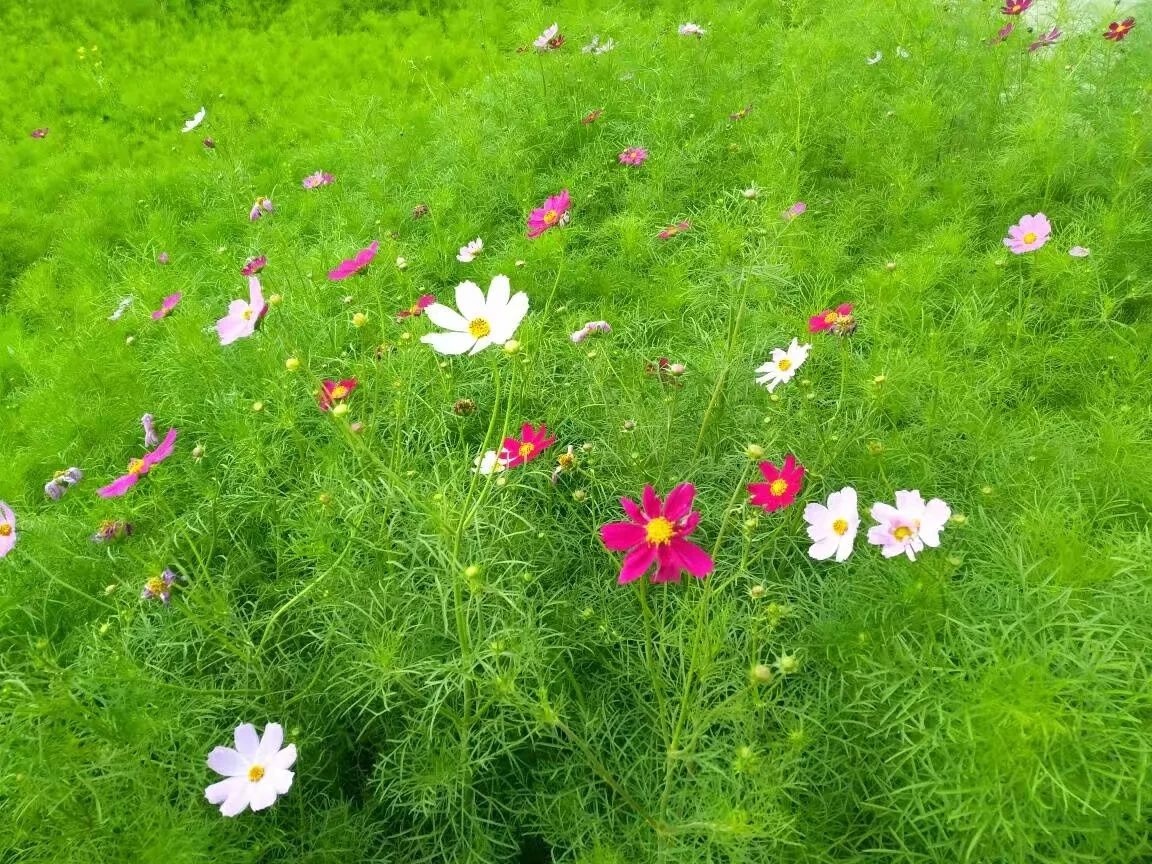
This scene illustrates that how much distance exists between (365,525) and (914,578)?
36.1 inches

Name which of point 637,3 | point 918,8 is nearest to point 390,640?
point 918,8

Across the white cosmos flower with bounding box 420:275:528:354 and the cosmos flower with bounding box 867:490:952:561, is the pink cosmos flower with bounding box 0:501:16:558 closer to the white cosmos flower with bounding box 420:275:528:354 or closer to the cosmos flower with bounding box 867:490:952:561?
the white cosmos flower with bounding box 420:275:528:354

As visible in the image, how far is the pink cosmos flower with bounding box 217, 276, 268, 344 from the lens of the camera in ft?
3.88

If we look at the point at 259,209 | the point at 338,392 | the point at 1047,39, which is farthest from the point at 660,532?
the point at 1047,39

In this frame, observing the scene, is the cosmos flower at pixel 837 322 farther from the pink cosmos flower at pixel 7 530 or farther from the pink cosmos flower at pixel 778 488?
the pink cosmos flower at pixel 7 530

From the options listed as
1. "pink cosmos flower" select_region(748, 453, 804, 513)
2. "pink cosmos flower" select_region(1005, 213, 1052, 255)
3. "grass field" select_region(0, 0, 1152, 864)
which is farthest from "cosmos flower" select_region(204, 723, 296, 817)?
"pink cosmos flower" select_region(1005, 213, 1052, 255)

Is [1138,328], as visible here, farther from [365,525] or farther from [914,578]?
[365,525]

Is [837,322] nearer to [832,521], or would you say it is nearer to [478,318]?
[832,521]

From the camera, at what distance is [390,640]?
1.20 metres

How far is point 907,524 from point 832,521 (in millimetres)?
119

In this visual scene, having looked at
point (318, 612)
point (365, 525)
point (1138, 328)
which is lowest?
point (1138, 328)

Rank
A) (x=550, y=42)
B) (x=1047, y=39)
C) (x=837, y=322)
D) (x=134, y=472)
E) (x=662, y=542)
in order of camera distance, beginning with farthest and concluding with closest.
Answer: (x=550, y=42) < (x=1047, y=39) < (x=837, y=322) < (x=134, y=472) < (x=662, y=542)

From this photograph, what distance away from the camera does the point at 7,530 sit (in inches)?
46.2

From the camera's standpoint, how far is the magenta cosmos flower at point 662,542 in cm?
93
